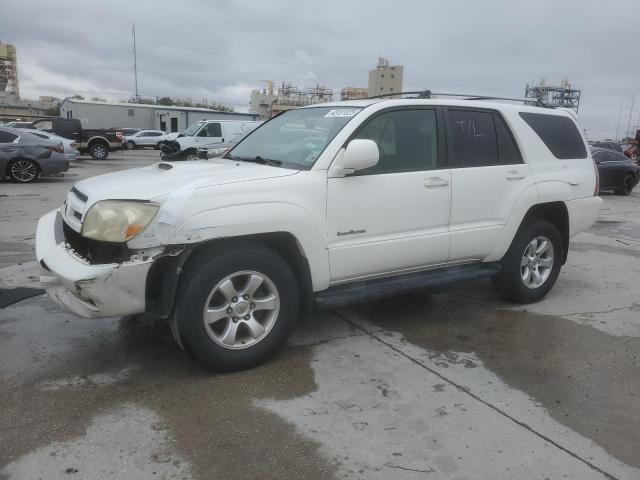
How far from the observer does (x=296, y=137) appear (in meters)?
4.16

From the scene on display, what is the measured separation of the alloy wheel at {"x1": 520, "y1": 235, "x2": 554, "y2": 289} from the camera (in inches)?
196

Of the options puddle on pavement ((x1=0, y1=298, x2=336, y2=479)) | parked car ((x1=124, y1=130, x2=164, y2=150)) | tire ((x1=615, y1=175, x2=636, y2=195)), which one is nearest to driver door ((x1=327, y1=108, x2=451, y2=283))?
puddle on pavement ((x1=0, y1=298, x2=336, y2=479))

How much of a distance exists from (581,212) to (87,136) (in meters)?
24.9

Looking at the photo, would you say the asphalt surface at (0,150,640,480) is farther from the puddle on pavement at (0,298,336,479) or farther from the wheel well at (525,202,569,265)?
the wheel well at (525,202,569,265)

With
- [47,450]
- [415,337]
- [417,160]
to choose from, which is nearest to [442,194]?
[417,160]

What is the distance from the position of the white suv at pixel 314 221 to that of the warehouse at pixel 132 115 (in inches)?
1680

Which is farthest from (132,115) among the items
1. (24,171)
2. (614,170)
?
(614,170)

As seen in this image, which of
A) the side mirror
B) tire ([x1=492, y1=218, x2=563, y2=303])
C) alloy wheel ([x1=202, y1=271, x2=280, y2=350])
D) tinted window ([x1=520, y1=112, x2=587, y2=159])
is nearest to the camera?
alloy wheel ([x1=202, y1=271, x2=280, y2=350])

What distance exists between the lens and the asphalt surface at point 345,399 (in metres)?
2.59

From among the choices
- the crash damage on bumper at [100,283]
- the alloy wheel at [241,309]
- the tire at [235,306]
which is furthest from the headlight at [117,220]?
the alloy wheel at [241,309]

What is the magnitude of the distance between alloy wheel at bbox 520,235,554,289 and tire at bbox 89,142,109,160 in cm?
2470

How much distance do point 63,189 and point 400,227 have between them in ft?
37.4

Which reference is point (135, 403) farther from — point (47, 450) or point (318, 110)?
point (318, 110)

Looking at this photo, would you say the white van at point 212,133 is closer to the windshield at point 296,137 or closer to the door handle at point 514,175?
the windshield at point 296,137
